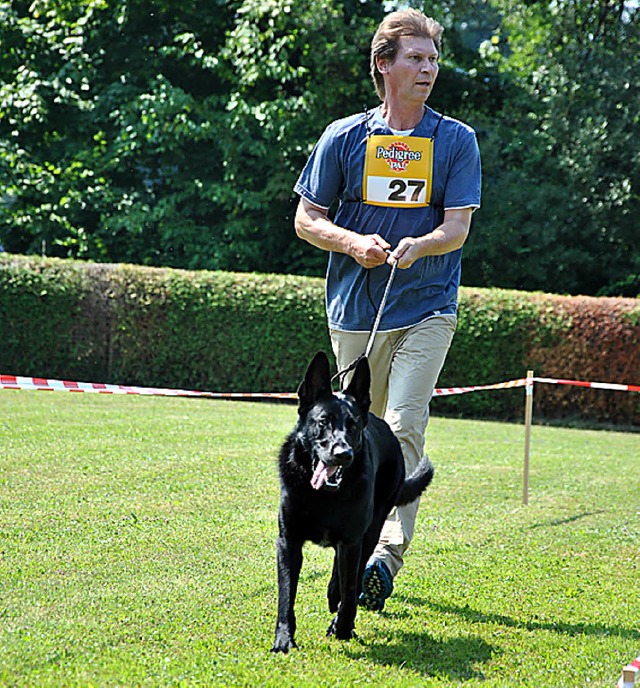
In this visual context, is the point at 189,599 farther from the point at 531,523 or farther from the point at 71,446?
the point at 71,446

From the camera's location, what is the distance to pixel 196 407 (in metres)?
12.6

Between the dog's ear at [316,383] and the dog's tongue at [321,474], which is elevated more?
the dog's ear at [316,383]

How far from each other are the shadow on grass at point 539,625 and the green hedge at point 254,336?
10.2m

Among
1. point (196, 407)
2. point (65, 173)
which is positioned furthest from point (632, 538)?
point (65, 173)

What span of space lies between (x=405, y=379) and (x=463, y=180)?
0.91 meters

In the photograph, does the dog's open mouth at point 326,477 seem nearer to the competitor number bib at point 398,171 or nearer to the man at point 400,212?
the man at point 400,212

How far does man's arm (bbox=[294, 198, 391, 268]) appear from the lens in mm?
4172

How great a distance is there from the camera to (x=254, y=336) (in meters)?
14.7

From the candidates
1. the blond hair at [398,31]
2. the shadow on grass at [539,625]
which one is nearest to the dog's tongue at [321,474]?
the shadow on grass at [539,625]

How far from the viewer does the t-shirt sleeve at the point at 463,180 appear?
439 centimetres

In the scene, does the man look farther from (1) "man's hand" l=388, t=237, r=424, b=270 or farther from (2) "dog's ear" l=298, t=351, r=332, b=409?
(2) "dog's ear" l=298, t=351, r=332, b=409

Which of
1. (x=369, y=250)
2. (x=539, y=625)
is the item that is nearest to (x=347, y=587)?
(x=539, y=625)

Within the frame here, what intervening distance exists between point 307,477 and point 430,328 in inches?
42.5

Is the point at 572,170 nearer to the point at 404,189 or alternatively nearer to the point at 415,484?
the point at 404,189
